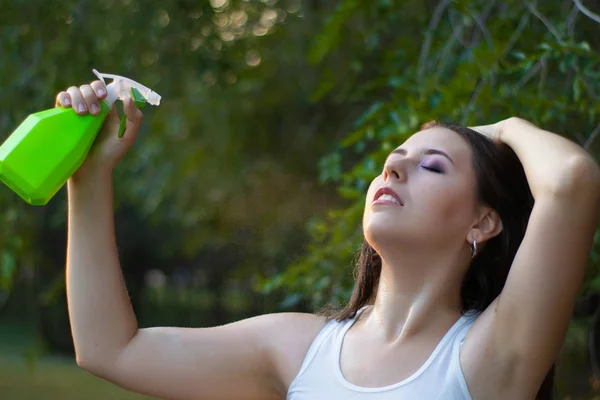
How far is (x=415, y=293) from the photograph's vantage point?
1.49m

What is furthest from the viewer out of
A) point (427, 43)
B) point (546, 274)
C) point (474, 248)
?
point (427, 43)

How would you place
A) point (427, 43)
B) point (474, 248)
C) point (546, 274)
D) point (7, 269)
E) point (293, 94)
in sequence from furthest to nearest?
point (293, 94) < point (7, 269) < point (427, 43) < point (474, 248) < point (546, 274)

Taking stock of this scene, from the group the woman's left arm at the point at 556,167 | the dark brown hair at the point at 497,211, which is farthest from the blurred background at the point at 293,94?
the woman's left arm at the point at 556,167

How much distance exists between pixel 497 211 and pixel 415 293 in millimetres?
218

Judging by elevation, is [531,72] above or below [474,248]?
below

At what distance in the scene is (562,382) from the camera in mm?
2766

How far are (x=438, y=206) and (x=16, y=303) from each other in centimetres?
922

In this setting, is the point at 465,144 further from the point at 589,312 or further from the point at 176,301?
the point at 176,301

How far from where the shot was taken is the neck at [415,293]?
4.83 feet

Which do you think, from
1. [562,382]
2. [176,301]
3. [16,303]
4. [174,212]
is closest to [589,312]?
[562,382]

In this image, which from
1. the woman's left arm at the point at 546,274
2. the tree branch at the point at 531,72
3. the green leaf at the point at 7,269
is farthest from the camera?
the green leaf at the point at 7,269

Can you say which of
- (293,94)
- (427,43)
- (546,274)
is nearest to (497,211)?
(546,274)

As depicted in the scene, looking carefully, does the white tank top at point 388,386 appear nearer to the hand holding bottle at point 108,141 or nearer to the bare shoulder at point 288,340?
the bare shoulder at point 288,340

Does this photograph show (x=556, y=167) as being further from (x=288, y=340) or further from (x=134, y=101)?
(x=134, y=101)
